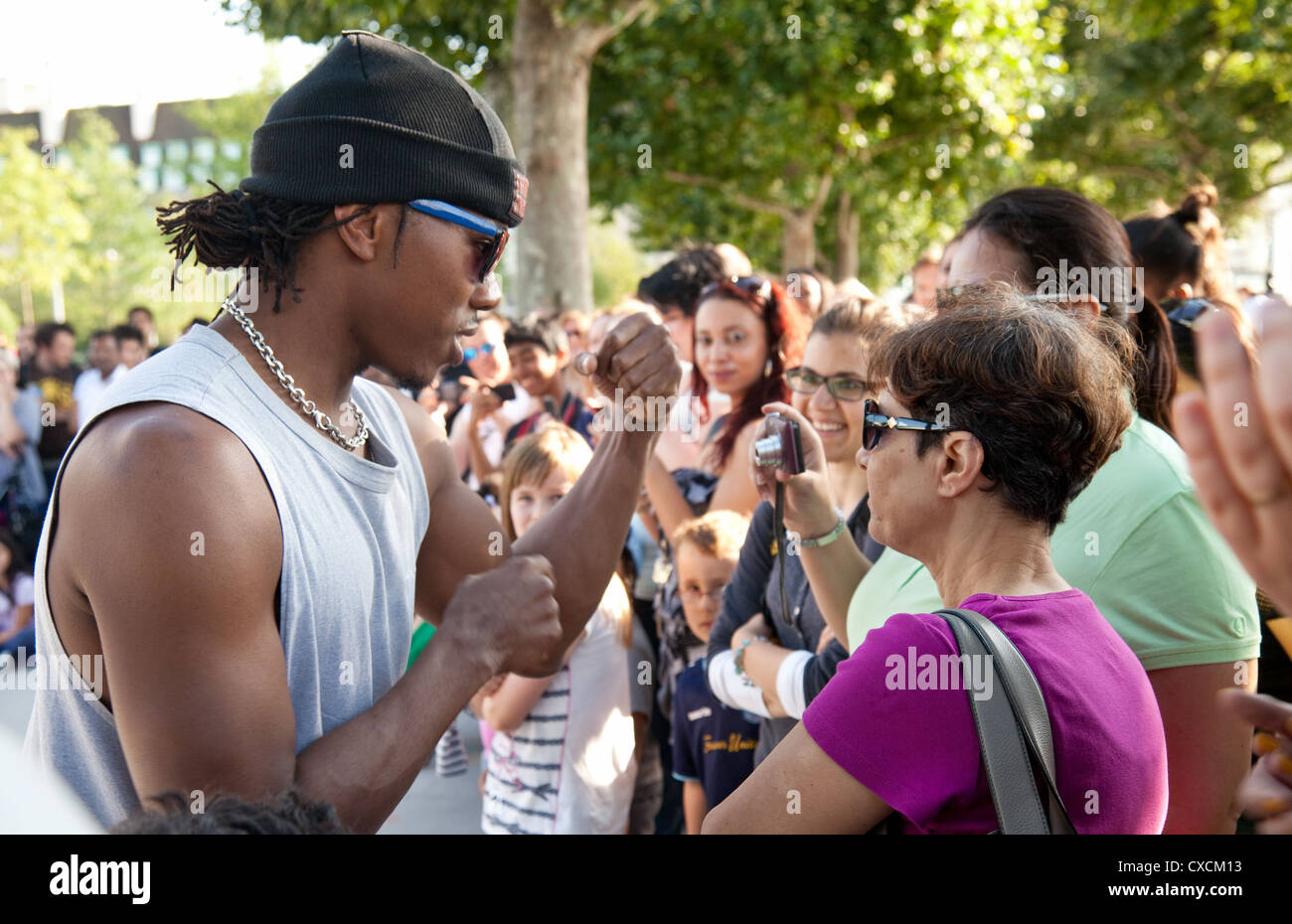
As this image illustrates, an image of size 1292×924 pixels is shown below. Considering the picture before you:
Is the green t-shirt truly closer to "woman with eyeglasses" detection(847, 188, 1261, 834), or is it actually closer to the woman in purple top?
"woman with eyeglasses" detection(847, 188, 1261, 834)

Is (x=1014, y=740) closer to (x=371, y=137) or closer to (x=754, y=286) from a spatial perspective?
(x=371, y=137)

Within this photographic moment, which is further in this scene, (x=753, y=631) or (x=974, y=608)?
(x=753, y=631)

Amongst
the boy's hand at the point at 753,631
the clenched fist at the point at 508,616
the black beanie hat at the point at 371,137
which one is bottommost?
the boy's hand at the point at 753,631

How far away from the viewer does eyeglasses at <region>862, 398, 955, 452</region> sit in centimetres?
187

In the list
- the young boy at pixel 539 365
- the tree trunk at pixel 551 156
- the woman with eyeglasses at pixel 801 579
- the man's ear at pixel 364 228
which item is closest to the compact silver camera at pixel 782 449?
the woman with eyeglasses at pixel 801 579

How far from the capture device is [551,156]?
10281 mm

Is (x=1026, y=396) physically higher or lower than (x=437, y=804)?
higher

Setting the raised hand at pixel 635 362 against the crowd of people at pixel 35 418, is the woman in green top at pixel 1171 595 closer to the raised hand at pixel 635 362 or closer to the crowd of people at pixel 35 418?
the raised hand at pixel 635 362

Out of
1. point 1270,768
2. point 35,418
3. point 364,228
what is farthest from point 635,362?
point 35,418

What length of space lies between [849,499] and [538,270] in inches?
306

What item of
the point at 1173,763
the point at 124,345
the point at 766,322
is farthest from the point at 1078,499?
the point at 124,345

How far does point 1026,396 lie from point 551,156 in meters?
9.00

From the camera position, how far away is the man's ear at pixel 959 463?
1.82 meters

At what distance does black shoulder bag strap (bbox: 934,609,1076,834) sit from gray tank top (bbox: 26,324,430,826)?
0.87 meters
